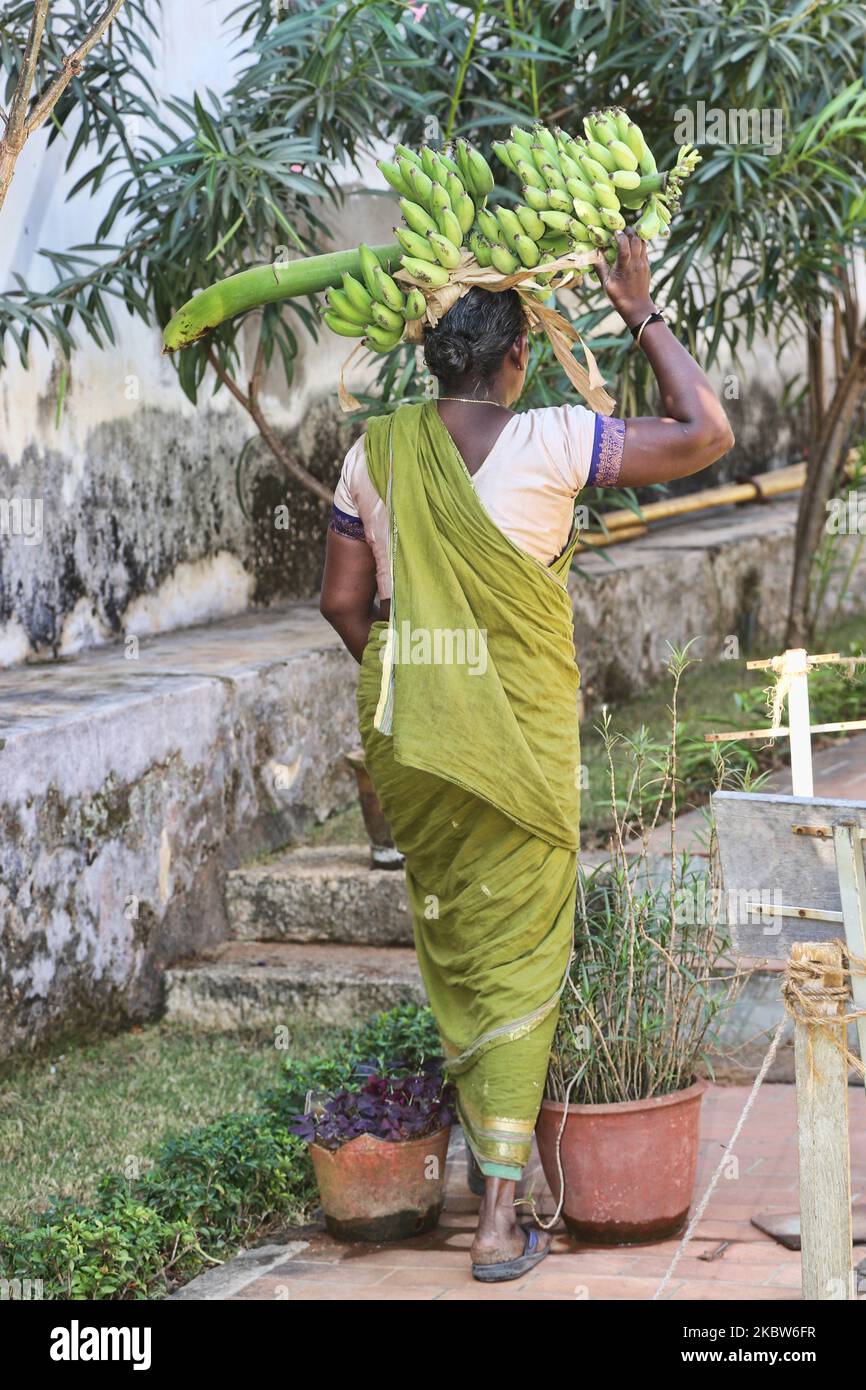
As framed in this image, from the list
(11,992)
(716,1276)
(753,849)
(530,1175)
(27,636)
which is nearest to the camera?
(753,849)

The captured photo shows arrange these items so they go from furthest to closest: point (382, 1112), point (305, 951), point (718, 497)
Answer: point (718, 497), point (305, 951), point (382, 1112)

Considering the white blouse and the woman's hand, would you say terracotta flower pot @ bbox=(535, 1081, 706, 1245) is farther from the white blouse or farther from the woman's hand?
the woman's hand

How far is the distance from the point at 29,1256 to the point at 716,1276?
137 cm

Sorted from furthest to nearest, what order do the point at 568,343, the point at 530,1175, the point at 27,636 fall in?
1. the point at 27,636
2. the point at 530,1175
3. the point at 568,343

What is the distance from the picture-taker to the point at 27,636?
597 cm

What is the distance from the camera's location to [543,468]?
3496 millimetres

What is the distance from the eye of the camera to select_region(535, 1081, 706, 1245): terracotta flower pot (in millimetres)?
3650

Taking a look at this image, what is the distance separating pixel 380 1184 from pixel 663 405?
1759 millimetres

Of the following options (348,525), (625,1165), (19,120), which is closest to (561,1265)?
(625,1165)

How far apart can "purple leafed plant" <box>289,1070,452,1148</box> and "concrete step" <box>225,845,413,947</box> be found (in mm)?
1625

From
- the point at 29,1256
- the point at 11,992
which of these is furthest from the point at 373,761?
the point at 11,992

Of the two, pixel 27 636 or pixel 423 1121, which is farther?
pixel 27 636

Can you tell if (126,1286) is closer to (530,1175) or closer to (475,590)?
(530,1175)

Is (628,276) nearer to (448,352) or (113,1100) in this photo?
(448,352)
